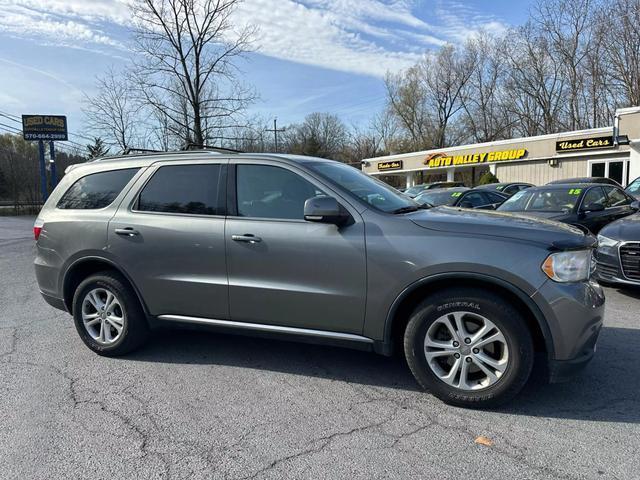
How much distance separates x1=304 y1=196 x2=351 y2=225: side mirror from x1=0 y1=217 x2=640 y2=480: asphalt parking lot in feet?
4.40

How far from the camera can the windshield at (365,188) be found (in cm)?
363

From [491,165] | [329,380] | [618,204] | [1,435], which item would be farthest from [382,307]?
[491,165]

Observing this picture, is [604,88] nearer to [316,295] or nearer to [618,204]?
[618,204]

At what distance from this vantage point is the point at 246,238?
368 centimetres

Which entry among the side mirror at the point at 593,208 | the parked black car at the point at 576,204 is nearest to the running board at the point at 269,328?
the parked black car at the point at 576,204

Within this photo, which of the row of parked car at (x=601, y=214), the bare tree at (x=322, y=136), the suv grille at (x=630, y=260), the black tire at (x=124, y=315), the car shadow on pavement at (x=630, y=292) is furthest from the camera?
the bare tree at (x=322, y=136)

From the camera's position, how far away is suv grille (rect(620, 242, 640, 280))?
552cm

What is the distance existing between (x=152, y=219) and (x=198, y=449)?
2105 millimetres

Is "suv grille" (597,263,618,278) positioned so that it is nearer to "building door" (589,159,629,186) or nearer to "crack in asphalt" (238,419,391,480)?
"crack in asphalt" (238,419,391,480)

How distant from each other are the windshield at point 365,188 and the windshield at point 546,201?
202 inches

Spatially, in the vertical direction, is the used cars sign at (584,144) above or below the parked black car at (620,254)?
above

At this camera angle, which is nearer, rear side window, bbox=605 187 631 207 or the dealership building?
rear side window, bbox=605 187 631 207

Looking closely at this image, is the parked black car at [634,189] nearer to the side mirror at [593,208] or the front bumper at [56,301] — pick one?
the side mirror at [593,208]

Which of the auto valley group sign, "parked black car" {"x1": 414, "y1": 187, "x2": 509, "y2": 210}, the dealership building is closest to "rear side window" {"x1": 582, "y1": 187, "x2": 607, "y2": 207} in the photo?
"parked black car" {"x1": 414, "y1": 187, "x2": 509, "y2": 210}
